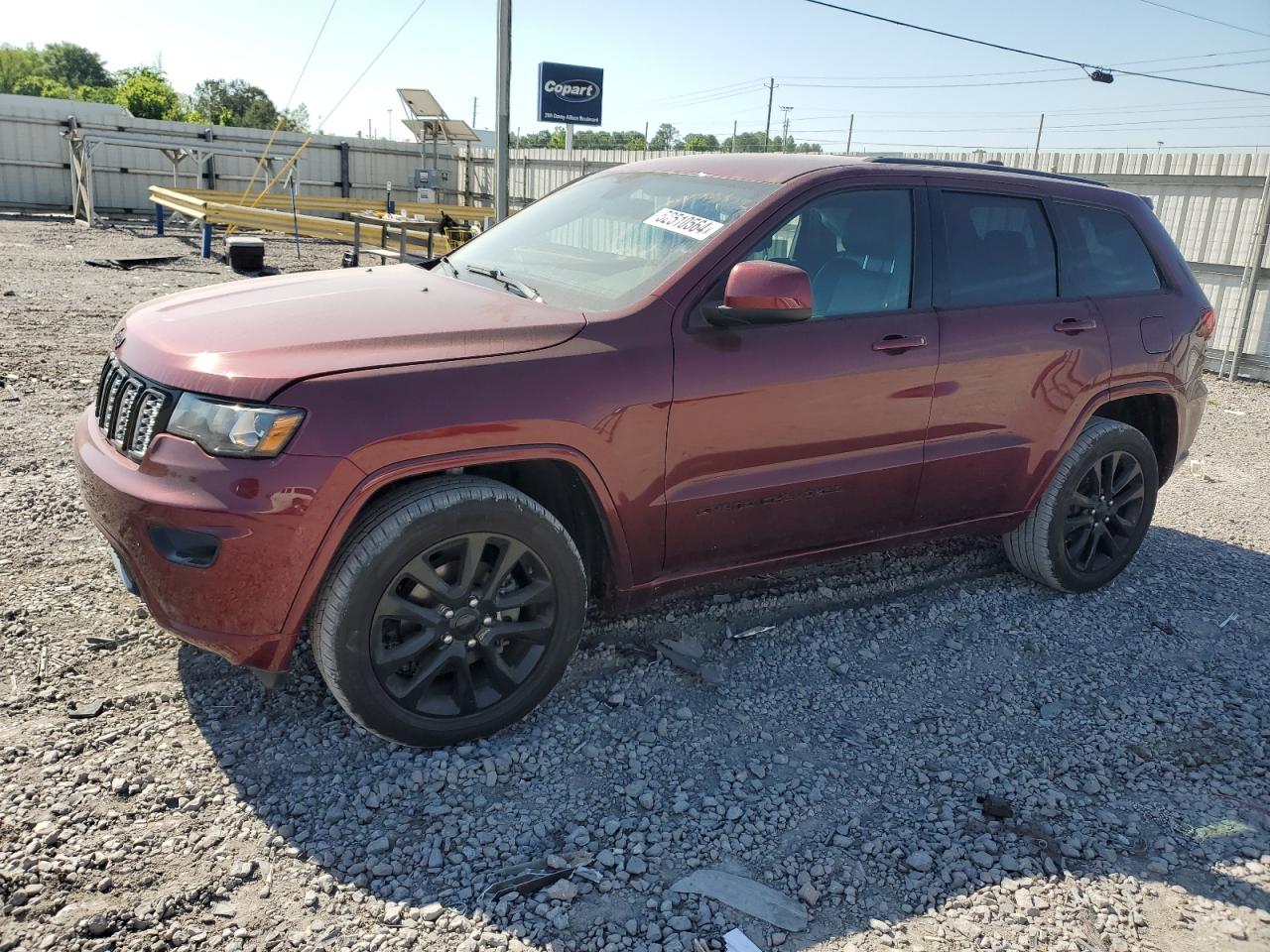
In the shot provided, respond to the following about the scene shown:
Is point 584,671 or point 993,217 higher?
point 993,217

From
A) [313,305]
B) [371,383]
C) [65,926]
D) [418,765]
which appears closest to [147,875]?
[65,926]

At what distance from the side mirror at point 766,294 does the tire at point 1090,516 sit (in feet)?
6.41

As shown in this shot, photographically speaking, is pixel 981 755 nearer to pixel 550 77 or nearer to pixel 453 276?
pixel 453 276

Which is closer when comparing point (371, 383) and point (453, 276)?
point (371, 383)

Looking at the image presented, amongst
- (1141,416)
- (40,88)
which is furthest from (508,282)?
(40,88)

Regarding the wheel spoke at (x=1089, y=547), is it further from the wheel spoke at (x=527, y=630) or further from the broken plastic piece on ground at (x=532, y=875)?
the broken plastic piece on ground at (x=532, y=875)

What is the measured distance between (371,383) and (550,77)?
17.5 meters

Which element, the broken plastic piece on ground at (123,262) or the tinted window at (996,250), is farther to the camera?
the broken plastic piece on ground at (123,262)

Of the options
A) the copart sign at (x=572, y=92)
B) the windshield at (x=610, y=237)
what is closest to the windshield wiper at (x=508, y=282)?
the windshield at (x=610, y=237)

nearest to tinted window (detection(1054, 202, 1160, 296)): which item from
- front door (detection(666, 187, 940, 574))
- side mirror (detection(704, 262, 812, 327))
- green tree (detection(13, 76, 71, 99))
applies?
front door (detection(666, 187, 940, 574))

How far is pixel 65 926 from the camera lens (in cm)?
235

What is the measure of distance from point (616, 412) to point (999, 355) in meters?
1.87

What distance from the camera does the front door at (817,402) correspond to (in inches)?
135

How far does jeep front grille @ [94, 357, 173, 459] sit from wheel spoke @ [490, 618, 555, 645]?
1197mm
